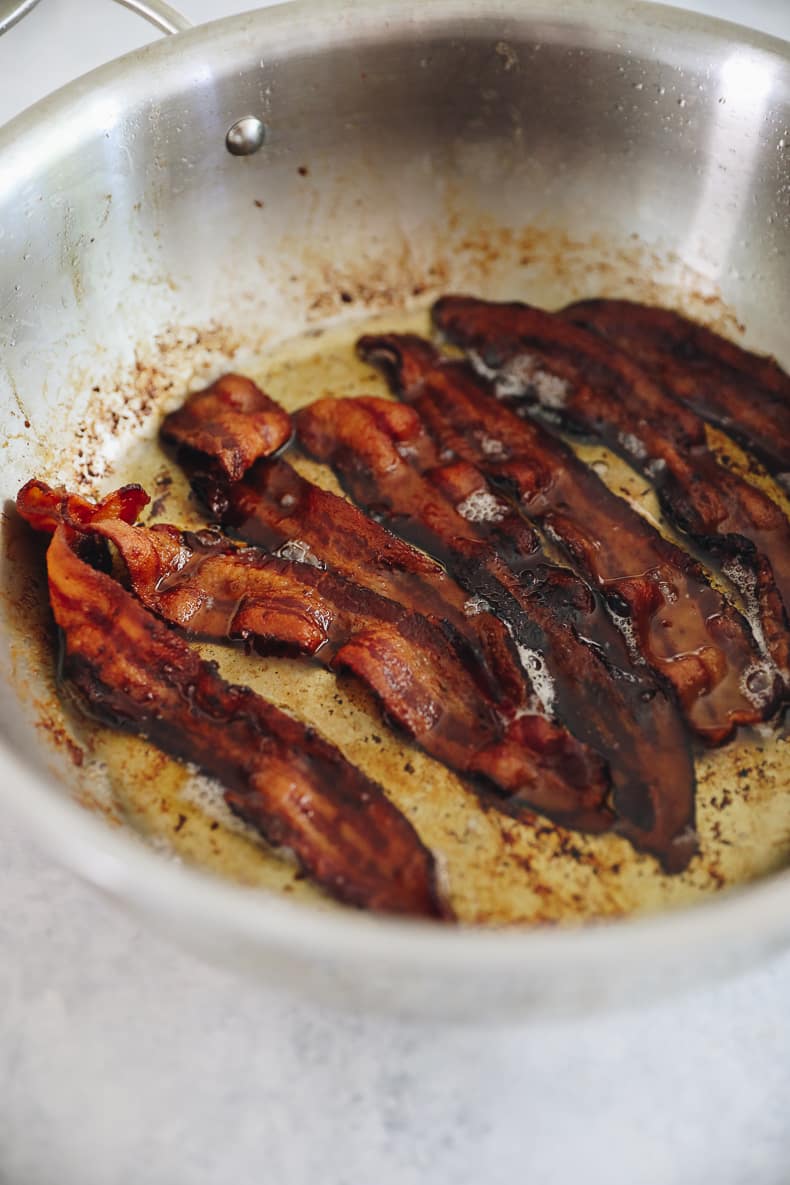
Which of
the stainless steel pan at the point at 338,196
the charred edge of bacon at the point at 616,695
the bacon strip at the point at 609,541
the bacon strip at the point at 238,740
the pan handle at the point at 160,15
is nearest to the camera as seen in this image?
the bacon strip at the point at 238,740

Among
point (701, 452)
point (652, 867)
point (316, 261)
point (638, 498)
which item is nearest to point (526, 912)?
point (652, 867)

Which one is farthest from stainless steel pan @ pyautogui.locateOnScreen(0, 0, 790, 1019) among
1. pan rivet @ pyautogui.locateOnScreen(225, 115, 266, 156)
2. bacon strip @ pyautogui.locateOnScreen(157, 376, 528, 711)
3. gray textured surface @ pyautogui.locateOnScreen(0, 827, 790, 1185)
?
gray textured surface @ pyautogui.locateOnScreen(0, 827, 790, 1185)

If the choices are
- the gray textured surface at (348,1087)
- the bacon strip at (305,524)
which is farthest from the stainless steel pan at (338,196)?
the gray textured surface at (348,1087)

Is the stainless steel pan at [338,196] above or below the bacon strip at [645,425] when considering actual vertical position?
above

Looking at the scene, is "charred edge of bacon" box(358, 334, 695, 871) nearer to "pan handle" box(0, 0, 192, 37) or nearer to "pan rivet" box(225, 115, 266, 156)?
"pan rivet" box(225, 115, 266, 156)

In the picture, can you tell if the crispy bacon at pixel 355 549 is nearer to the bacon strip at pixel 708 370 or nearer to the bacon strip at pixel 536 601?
the bacon strip at pixel 536 601

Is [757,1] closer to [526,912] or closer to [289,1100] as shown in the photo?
[526,912]

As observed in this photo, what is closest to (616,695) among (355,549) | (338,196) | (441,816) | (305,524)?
(441,816)
